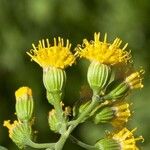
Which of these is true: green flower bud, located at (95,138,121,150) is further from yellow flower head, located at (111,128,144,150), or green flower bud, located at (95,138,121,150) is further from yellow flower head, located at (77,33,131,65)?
yellow flower head, located at (77,33,131,65)

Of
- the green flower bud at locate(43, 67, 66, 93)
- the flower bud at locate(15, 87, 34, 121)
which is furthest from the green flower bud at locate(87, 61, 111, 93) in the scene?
the flower bud at locate(15, 87, 34, 121)

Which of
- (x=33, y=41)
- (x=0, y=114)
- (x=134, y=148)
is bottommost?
(x=134, y=148)

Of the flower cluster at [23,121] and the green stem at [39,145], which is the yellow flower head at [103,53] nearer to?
the flower cluster at [23,121]

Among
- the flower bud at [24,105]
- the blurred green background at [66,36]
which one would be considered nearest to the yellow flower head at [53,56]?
the flower bud at [24,105]

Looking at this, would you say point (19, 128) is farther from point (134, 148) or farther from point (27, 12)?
point (27, 12)

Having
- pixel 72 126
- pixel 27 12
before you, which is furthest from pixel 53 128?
pixel 27 12

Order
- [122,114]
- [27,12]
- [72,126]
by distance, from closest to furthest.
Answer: [72,126], [122,114], [27,12]
